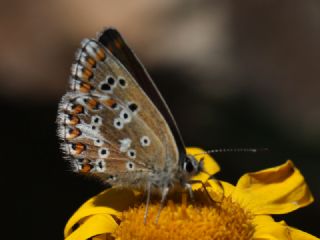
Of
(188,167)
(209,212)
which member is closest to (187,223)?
(209,212)

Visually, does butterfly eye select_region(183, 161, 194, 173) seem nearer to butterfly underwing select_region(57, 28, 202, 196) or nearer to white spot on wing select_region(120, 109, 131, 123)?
butterfly underwing select_region(57, 28, 202, 196)

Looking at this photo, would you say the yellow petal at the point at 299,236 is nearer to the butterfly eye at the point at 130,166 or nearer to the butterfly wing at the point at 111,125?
the butterfly wing at the point at 111,125

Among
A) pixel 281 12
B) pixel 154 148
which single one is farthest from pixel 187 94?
pixel 154 148

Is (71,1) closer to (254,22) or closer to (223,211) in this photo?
(254,22)

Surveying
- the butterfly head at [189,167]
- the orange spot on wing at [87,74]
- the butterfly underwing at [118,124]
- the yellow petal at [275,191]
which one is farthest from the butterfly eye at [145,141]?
the yellow petal at [275,191]

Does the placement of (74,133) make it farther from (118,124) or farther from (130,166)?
(130,166)

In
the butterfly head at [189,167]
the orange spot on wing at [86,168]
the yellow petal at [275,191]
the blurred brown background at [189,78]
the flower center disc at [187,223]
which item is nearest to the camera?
the flower center disc at [187,223]
